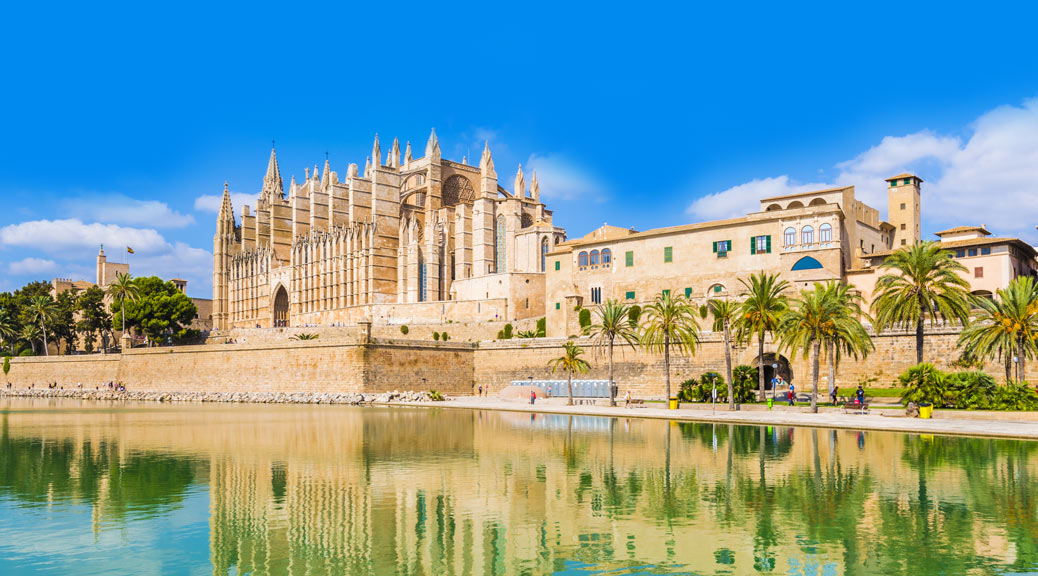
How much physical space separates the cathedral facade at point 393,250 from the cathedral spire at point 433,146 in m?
0.11

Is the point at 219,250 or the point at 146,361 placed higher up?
the point at 219,250

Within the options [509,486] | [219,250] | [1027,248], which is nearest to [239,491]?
[509,486]

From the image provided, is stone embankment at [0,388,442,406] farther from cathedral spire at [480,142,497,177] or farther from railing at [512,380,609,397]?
cathedral spire at [480,142,497,177]

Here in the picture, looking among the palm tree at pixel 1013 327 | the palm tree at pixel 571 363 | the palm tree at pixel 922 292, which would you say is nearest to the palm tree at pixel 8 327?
the palm tree at pixel 571 363

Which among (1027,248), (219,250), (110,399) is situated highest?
(219,250)

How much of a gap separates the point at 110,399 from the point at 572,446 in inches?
1994

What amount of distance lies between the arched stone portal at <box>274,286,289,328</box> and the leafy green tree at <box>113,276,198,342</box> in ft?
48.9

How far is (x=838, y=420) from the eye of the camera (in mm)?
29391

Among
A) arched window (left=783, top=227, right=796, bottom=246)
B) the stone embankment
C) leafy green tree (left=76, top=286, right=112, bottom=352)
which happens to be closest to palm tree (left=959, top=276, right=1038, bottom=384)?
arched window (left=783, top=227, right=796, bottom=246)

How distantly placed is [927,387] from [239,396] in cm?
4225

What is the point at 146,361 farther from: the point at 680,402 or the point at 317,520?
the point at 317,520

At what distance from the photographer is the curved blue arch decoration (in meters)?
49.0

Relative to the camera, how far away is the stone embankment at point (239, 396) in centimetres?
4975

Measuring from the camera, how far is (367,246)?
84.5m
